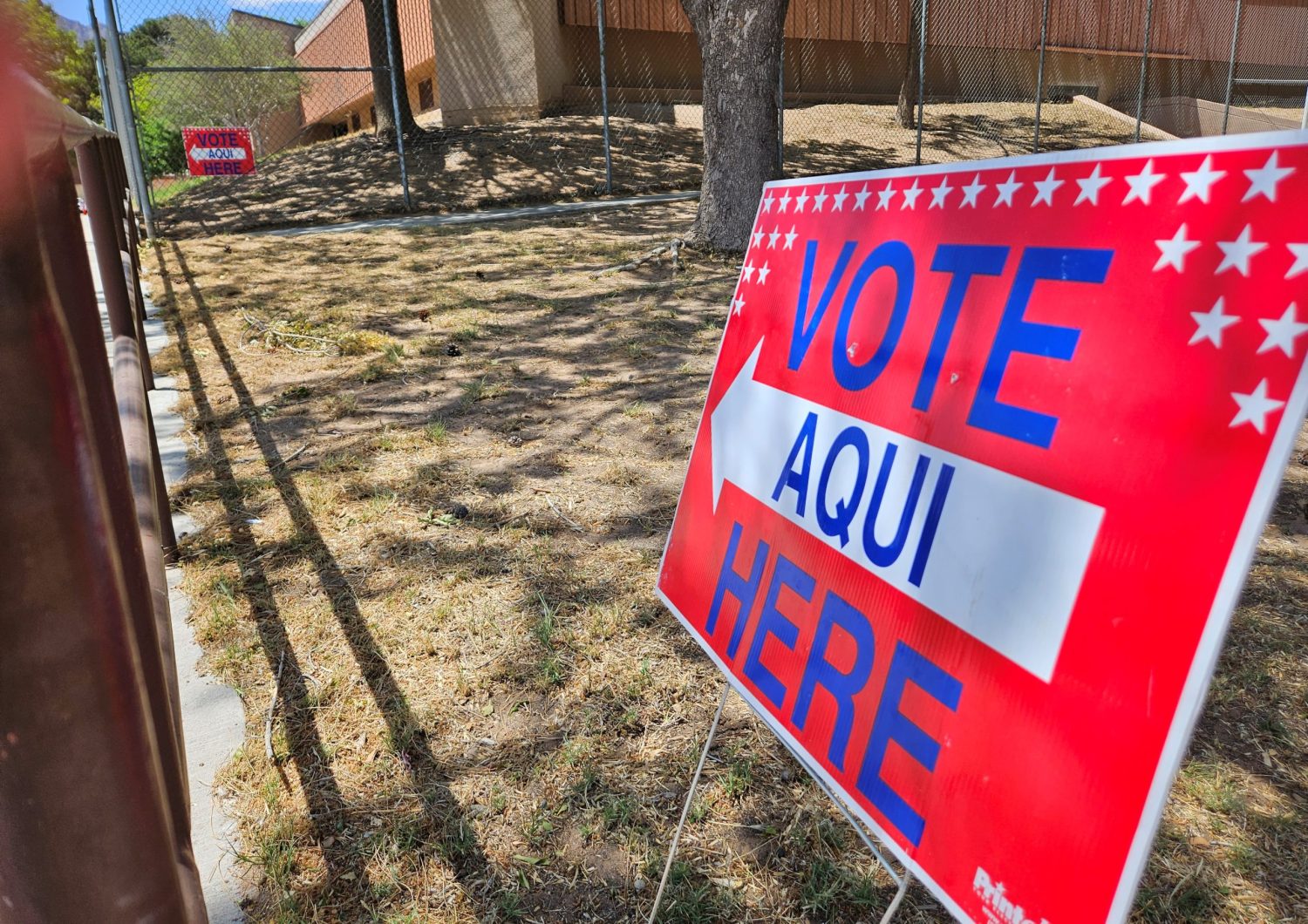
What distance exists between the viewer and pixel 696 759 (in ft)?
6.85

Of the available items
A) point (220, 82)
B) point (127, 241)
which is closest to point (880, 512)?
point (127, 241)

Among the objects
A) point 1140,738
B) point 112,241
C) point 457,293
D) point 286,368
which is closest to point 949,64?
point 457,293

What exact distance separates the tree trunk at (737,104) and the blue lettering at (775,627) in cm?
575

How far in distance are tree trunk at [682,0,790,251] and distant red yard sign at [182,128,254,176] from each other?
21.5 feet

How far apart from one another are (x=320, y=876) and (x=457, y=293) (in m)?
5.39

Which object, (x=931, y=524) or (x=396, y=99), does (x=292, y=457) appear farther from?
(x=396, y=99)

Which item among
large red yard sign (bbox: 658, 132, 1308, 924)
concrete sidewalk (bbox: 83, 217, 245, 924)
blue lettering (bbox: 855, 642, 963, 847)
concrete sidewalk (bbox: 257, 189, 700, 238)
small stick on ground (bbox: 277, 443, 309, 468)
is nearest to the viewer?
large red yard sign (bbox: 658, 132, 1308, 924)

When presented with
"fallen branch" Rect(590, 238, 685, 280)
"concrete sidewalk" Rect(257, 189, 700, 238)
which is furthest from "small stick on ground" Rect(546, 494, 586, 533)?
"concrete sidewalk" Rect(257, 189, 700, 238)

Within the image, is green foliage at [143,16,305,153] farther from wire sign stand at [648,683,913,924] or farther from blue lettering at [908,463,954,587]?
blue lettering at [908,463,954,587]

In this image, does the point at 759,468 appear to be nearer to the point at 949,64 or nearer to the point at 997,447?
the point at 997,447

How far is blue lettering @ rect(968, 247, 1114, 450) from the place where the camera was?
110cm

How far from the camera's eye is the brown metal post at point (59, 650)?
513mm

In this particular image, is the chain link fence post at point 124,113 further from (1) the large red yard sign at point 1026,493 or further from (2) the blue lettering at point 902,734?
(2) the blue lettering at point 902,734

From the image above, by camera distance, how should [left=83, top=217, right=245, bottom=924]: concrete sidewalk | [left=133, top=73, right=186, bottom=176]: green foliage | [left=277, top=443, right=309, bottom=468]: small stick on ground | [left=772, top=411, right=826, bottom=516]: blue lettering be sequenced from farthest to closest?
[left=133, top=73, right=186, bottom=176]: green foliage → [left=277, top=443, right=309, bottom=468]: small stick on ground → [left=83, top=217, right=245, bottom=924]: concrete sidewalk → [left=772, top=411, right=826, bottom=516]: blue lettering
